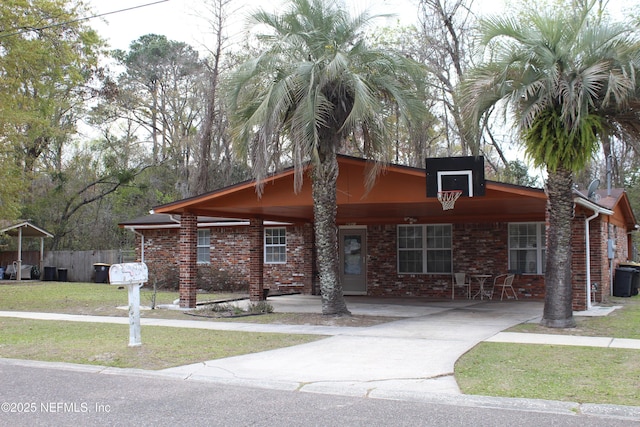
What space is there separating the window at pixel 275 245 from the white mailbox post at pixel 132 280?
12924mm

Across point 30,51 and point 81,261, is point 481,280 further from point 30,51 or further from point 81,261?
point 81,261

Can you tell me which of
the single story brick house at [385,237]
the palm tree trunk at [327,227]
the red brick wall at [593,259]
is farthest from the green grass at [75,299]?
the red brick wall at [593,259]

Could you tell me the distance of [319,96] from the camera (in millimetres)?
12633

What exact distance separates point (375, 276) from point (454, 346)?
11.2 metres

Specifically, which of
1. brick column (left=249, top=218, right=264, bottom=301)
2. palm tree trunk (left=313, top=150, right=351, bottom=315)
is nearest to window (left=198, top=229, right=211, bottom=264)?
brick column (left=249, top=218, right=264, bottom=301)

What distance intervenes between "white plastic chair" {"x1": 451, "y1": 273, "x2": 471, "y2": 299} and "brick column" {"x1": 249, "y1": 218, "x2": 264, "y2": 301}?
244 inches

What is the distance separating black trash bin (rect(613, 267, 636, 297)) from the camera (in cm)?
1977

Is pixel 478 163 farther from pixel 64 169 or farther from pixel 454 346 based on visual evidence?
pixel 64 169

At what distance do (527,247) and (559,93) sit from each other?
28.3 feet

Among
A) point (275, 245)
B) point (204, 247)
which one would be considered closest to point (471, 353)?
point (275, 245)

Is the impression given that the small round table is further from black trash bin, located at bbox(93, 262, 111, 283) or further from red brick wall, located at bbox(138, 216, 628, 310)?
black trash bin, located at bbox(93, 262, 111, 283)

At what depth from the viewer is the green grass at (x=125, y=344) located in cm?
932

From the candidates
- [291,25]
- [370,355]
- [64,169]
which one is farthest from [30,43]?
[64,169]

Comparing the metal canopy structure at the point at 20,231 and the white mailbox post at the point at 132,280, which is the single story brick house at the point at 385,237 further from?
the metal canopy structure at the point at 20,231
